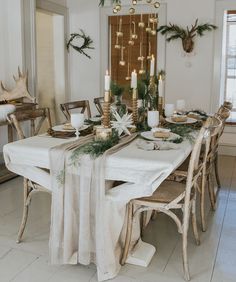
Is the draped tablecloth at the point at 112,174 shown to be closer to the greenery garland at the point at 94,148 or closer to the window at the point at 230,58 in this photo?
the greenery garland at the point at 94,148

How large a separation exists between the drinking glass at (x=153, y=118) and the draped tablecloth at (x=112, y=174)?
53 centimetres

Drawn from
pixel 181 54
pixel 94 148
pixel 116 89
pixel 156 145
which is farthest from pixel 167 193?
pixel 181 54

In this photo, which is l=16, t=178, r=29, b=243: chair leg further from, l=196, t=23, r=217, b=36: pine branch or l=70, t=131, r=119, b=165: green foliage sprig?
l=196, t=23, r=217, b=36: pine branch

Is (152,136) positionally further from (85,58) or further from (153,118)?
(85,58)

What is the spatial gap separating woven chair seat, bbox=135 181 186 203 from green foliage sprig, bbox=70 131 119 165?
423mm

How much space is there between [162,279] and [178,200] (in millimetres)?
527

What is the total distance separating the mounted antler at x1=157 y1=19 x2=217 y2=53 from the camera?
5574 mm

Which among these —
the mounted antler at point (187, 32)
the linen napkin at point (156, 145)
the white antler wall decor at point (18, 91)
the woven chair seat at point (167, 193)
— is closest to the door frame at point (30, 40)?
the white antler wall decor at point (18, 91)

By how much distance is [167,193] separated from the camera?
2523mm

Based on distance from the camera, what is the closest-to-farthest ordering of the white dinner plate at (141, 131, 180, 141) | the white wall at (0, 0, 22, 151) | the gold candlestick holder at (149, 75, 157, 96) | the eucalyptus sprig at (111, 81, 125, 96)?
the white dinner plate at (141, 131, 180, 141) → the gold candlestick holder at (149, 75, 157, 96) → the eucalyptus sprig at (111, 81, 125, 96) → the white wall at (0, 0, 22, 151)

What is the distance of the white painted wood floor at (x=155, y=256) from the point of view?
8.08 ft

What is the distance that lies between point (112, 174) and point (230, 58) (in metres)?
4.45

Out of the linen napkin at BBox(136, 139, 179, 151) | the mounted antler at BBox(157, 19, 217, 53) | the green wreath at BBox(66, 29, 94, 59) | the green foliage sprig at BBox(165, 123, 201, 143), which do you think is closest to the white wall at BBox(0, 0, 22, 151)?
the green wreath at BBox(66, 29, 94, 59)

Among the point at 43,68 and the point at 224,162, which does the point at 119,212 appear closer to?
the point at 224,162
